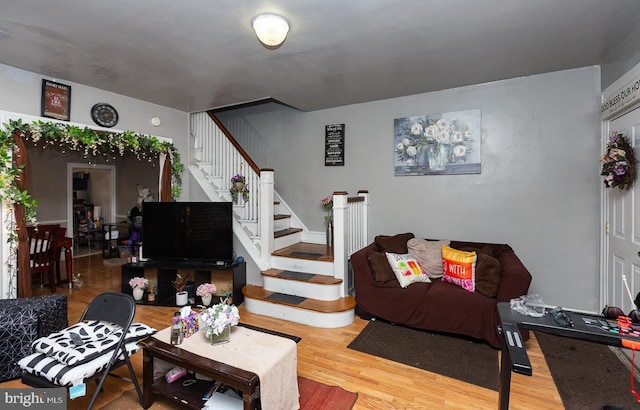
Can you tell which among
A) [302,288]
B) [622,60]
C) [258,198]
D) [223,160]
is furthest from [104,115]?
[622,60]

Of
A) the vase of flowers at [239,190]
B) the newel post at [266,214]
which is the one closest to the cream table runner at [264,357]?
the newel post at [266,214]

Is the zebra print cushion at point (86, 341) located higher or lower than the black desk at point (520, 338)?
lower

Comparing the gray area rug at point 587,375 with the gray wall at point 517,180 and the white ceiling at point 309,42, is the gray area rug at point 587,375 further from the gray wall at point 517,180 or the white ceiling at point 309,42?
the white ceiling at point 309,42

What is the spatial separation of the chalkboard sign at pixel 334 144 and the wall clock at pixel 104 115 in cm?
282

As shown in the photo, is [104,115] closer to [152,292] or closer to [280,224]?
[152,292]

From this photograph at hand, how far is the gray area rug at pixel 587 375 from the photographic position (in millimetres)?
2092

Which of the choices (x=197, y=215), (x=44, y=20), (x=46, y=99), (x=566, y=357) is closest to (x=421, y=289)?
(x=566, y=357)

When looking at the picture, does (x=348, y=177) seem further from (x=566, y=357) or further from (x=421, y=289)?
(x=566, y=357)

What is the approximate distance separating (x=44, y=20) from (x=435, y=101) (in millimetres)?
3908

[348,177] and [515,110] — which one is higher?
[515,110]

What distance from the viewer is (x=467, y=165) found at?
380 cm

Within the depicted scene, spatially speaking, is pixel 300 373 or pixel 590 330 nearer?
pixel 590 330

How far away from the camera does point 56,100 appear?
3307 millimetres

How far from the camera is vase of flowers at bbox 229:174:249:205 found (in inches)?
167
